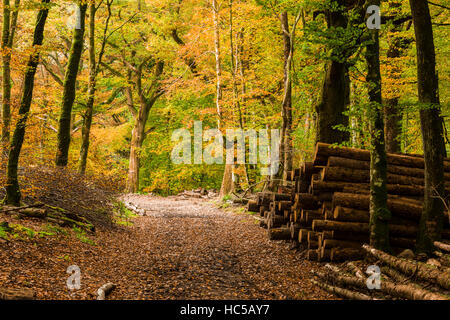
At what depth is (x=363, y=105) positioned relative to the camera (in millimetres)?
6379

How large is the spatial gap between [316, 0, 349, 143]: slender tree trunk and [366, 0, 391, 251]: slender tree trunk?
2860mm

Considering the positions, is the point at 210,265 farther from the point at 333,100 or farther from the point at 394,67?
the point at 394,67

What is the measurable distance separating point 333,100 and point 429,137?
3284 millimetres

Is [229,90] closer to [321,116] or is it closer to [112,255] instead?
[321,116]

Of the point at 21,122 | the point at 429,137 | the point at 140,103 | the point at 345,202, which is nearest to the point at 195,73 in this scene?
the point at 140,103

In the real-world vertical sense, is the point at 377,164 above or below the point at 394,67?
below

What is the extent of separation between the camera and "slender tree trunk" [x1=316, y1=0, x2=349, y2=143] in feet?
31.5

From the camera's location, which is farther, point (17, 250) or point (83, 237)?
point (83, 237)

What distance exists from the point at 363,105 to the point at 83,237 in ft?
21.3

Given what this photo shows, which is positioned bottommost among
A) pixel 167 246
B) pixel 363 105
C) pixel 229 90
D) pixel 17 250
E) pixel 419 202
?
pixel 167 246

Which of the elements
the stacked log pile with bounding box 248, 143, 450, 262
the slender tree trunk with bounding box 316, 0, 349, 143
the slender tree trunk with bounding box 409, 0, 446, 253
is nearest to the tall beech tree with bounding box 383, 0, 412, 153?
the slender tree trunk with bounding box 316, 0, 349, 143

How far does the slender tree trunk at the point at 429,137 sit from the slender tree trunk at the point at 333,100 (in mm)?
2815

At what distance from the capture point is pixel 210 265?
7.30 metres
